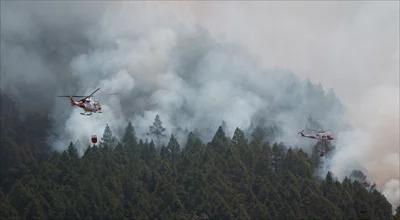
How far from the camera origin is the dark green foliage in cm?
15150

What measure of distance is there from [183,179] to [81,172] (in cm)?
2373

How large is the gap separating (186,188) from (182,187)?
199cm

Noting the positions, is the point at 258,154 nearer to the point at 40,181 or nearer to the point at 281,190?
the point at 281,190

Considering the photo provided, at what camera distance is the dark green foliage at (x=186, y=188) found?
151500 millimetres

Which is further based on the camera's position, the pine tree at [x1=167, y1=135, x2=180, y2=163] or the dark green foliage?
the pine tree at [x1=167, y1=135, x2=180, y2=163]

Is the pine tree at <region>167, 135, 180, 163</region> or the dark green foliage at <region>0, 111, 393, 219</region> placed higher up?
the pine tree at <region>167, 135, 180, 163</region>

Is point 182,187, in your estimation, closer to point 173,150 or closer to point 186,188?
point 186,188

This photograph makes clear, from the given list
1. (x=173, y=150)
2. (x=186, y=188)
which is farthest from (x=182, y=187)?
(x=173, y=150)

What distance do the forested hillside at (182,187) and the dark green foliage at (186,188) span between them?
0.75 feet

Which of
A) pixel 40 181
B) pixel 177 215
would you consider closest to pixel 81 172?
pixel 40 181

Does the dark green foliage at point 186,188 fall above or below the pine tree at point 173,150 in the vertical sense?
below

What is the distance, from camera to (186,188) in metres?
164

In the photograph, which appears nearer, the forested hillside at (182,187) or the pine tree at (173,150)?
the forested hillside at (182,187)

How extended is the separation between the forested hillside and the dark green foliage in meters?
0.23
